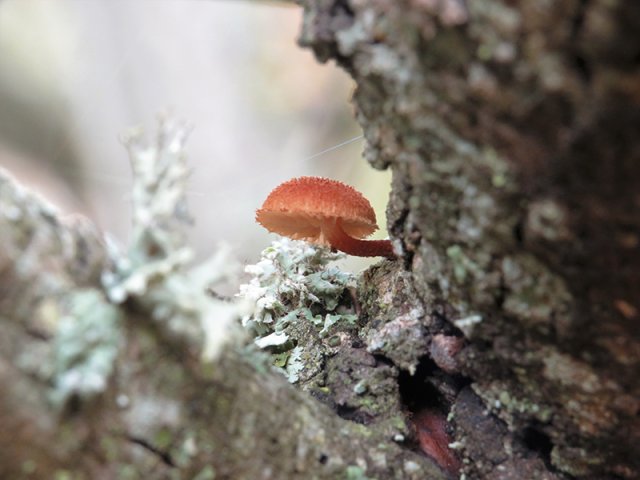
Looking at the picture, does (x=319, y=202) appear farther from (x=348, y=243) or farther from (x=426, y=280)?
(x=426, y=280)

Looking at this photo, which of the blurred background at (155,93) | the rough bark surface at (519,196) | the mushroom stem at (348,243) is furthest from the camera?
the blurred background at (155,93)

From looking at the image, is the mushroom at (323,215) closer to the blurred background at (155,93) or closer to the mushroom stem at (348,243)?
the mushroom stem at (348,243)

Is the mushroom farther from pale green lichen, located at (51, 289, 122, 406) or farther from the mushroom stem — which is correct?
pale green lichen, located at (51, 289, 122, 406)

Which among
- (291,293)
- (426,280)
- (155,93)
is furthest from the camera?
→ (155,93)

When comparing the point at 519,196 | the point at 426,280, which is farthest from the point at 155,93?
the point at 519,196

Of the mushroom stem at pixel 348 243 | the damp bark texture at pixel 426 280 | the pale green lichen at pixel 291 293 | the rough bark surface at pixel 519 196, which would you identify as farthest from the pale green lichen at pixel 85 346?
the mushroom stem at pixel 348 243

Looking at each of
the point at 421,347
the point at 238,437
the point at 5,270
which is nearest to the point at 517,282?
the point at 421,347
